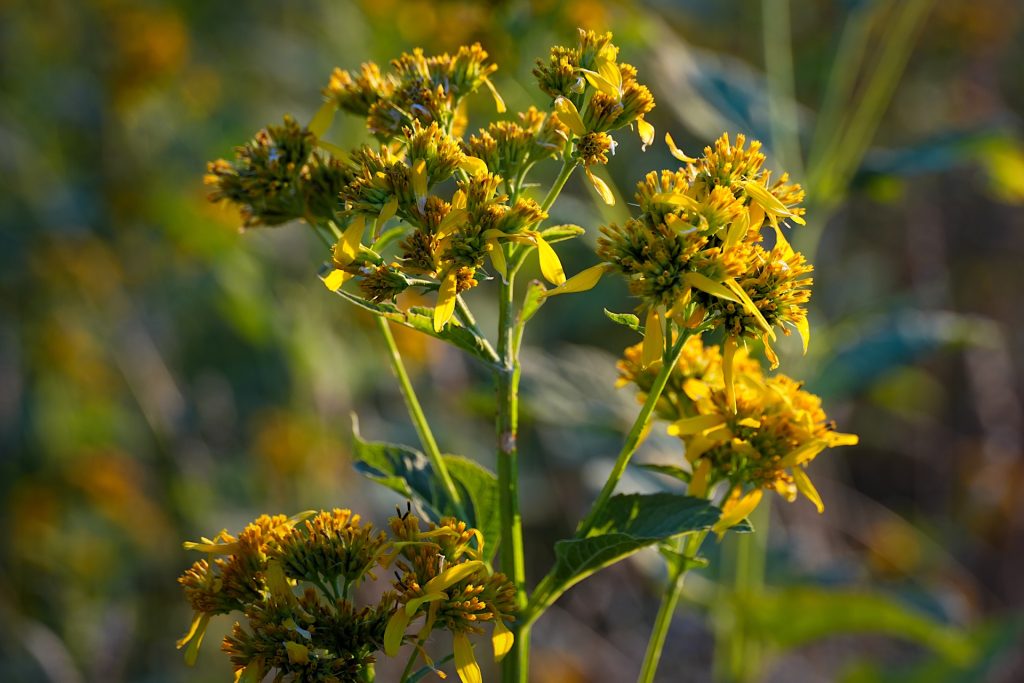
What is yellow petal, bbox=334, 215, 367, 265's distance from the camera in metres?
1.38

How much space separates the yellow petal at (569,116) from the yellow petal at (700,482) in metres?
0.53

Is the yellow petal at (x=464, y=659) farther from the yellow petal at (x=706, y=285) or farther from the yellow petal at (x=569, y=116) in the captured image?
the yellow petal at (x=569, y=116)

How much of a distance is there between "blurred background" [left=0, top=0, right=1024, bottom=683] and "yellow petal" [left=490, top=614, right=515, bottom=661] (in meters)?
1.91

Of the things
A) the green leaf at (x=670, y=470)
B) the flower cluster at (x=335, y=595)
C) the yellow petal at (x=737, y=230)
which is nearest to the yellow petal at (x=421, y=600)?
the flower cluster at (x=335, y=595)

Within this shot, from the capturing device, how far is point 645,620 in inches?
187

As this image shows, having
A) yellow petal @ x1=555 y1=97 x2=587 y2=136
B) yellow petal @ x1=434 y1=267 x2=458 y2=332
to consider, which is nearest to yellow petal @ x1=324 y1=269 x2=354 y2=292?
yellow petal @ x1=434 y1=267 x2=458 y2=332

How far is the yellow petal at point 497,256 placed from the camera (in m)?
1.36

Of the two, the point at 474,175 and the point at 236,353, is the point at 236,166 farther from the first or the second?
the point at 236,353

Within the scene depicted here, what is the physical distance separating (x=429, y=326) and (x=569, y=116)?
36 centimetres

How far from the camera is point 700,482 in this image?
155 centimetres

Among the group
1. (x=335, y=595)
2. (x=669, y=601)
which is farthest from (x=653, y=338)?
(x=335, y=595)

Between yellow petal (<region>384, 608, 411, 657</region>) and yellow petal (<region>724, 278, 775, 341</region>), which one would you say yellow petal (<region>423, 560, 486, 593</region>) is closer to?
yellow petal (<region>384, 608, 411, 657</region>)

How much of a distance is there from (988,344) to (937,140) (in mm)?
607

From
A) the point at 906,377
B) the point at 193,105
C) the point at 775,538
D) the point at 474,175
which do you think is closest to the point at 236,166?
the point at 474,175
